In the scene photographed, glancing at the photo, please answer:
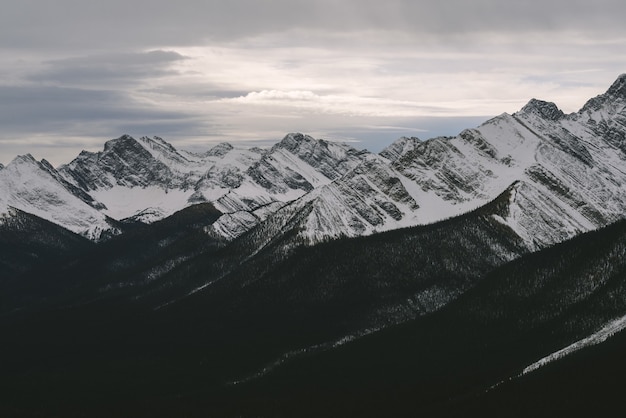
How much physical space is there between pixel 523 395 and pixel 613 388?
16.7m

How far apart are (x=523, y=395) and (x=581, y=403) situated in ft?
40.5

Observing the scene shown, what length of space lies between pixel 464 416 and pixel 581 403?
844 inches

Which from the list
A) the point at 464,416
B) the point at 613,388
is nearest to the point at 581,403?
the point at 613,388

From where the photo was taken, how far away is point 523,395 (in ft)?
655

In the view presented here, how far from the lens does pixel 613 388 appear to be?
192 m

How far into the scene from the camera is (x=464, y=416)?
652ft

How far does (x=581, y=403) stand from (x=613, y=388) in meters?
6.45

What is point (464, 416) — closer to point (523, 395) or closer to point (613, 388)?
point (523, 395)

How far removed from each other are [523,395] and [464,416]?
11.6 metres

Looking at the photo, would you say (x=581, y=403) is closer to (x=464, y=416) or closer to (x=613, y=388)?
(x=613, y=388)

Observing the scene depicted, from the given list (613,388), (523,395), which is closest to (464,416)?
(523,395)

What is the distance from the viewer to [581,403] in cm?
19062
